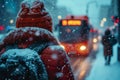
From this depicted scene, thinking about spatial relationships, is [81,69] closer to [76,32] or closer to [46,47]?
[76,32]

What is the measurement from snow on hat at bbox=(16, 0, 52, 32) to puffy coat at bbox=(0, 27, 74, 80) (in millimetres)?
394

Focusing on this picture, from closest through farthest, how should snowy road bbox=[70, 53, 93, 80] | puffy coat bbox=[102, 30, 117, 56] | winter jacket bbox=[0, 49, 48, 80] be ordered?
winter jacket bbox=[0, 49, 48, 80], snowy road bbox=[70, 53, 93, 80], puffy coat bbox=[102, 30, 117, 56]

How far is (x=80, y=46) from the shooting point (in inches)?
781

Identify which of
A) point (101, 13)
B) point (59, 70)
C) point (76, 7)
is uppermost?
point (59, 70)

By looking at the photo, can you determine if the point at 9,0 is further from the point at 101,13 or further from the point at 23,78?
the point at 101,13

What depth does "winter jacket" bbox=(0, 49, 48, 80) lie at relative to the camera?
329 cm

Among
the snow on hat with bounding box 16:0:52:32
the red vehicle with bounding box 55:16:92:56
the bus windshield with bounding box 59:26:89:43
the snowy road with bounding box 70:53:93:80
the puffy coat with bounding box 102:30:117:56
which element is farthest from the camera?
the bus windshield with bounding box 59:26:89:43

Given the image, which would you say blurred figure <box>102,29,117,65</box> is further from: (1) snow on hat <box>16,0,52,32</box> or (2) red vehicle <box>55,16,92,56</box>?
(1) snow on hat <box>16,0,52,32</box>

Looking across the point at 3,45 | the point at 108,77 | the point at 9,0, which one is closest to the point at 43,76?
the point at 3,45

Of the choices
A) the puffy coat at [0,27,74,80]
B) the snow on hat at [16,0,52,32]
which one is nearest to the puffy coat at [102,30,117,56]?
the snow on hat at [16,0,52,32]

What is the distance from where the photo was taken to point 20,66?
3.33m

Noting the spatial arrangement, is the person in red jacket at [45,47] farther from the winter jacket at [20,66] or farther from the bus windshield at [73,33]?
the bus windshield at [73,33]

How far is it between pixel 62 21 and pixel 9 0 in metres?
20.8

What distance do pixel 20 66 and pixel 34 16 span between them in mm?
1139
